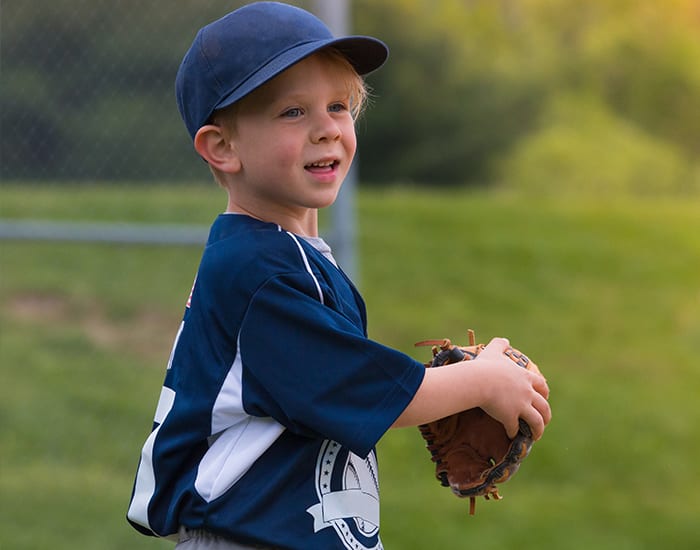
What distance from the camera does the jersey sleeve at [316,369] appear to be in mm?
2027

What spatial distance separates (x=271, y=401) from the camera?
2.06m

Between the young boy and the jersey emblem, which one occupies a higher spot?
the young boy

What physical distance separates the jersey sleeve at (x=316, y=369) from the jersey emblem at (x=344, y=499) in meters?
0.13

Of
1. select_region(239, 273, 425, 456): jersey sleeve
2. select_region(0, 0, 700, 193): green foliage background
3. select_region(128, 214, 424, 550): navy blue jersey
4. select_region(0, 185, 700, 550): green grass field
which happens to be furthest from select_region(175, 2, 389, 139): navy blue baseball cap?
select_region(0, 0, 700, 193): green foliage background

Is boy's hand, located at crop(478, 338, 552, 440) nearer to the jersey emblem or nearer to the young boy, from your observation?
the young boy

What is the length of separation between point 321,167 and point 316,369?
0.39m

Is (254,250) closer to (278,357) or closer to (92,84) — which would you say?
(278,357)

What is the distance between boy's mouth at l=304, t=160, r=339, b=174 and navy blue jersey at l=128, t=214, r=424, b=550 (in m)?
0.12

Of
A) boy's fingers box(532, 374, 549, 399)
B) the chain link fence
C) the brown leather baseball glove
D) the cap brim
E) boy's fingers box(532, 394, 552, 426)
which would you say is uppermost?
the chain link fence

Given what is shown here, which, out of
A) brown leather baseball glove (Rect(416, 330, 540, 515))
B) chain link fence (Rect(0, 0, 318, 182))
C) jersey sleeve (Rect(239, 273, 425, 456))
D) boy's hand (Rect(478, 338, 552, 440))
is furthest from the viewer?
chain link fence (Rect(0, 0, 318, 182))

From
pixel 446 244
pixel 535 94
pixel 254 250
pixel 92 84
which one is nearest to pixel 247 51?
pixel 254 250

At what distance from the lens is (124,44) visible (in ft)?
18.1

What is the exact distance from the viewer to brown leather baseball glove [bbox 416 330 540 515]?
2262 millimetres

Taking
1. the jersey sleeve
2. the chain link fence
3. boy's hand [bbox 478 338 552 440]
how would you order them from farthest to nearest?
the chain link fence, boy's hand [bbox 478 338 552 440], the jersey sleeve
